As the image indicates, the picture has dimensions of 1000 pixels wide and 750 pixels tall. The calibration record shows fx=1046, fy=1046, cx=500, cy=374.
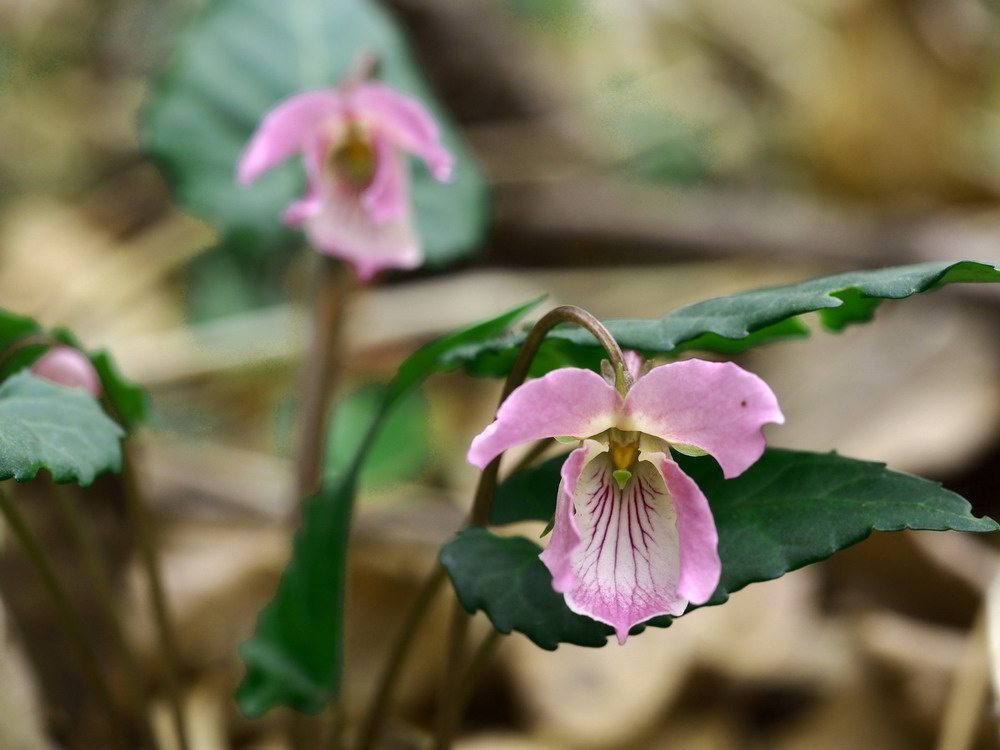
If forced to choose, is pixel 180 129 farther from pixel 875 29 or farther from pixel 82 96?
pixel 875 29

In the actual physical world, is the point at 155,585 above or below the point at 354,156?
below

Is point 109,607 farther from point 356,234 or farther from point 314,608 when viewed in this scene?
point 356,234

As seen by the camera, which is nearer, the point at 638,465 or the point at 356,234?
the point at 638,465

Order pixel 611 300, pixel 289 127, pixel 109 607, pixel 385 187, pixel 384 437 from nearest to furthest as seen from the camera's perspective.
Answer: pixel 109 607 → pixel 289 127 → pixel 385 187 → pixel 384 437 → pixel 611 300

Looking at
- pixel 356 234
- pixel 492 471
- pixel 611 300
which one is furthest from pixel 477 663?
pixel 611 300

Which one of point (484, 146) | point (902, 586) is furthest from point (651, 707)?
point (484, 146)

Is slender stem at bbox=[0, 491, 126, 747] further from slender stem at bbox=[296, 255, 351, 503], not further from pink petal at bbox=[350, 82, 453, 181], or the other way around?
pink petal at bbox=[350, 82, 453, 181]
